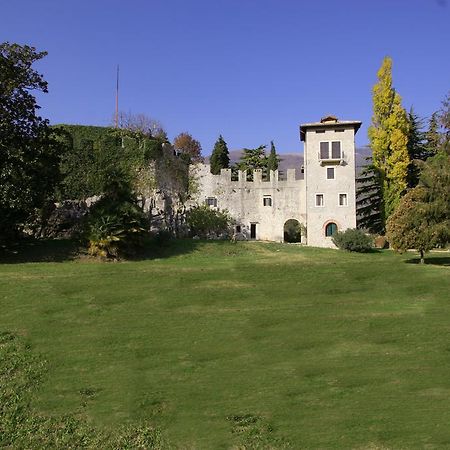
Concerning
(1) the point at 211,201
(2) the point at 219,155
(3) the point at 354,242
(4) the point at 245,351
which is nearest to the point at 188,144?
(2) the point at 219,155

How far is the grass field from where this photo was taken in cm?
1024

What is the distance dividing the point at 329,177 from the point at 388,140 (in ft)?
20.7

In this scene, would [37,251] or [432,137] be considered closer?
[37,251]

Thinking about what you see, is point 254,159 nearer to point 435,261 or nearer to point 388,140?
point 388,140

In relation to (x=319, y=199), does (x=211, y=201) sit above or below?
above

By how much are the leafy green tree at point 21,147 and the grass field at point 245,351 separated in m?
4.99

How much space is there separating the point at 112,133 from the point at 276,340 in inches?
1235

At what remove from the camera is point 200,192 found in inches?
2089

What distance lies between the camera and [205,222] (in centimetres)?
4778

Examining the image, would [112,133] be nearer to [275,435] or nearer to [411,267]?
[411,267]

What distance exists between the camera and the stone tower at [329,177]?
45438mm

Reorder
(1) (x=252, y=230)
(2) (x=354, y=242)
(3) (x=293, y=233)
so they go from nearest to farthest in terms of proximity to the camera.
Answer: (2) (x=354, y=242) → (1) (x=252, y=230) → (3) (x=293, y=233)

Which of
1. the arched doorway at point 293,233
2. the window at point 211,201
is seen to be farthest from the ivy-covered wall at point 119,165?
the arched doorway at point 293,233

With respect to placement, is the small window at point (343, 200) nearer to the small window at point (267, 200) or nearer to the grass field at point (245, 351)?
the small window at point (267, 200)
